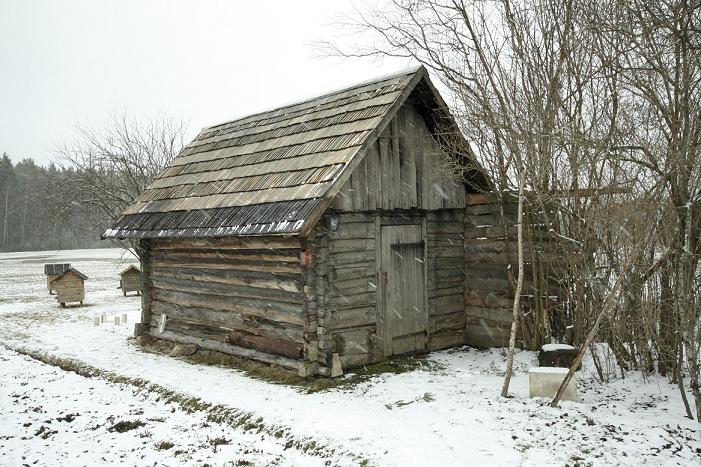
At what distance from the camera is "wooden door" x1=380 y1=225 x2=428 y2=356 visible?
938 centimetres

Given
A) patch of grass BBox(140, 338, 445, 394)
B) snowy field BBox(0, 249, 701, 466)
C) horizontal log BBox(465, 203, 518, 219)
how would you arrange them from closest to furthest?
snowy field BBox(0, 249, 701, 466) → patch of grass BBox(140, 338, 445, 394) → horizontal log BBox(465, 203, 518, 219)

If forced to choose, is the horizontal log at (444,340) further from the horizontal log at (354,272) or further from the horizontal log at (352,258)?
the horizontal log at (352,258)

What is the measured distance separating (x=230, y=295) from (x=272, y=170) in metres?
2.49

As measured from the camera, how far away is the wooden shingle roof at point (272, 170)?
27.4 feet

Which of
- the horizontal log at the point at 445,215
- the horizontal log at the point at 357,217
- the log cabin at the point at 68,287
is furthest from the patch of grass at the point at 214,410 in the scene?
the log cabin at the point at 68,287

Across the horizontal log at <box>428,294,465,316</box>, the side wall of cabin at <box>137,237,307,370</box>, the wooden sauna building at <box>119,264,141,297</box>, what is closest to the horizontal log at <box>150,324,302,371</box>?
the side wall of cabin at <box>137,237,307,370</box>

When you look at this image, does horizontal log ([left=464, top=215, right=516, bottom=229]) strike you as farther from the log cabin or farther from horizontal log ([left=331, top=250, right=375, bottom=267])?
the log cabin

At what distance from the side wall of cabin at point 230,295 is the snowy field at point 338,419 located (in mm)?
733

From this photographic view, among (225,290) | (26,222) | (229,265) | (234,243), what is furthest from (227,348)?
(26,222)

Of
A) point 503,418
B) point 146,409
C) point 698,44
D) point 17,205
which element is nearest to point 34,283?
point 146,409

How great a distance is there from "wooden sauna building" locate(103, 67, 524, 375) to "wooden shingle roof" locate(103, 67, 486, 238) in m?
0.04

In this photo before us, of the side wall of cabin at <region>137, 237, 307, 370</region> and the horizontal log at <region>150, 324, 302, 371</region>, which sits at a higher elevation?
the side wall of cabin at <region>137, 237, 307, 370</region>

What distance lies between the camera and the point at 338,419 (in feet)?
21.6

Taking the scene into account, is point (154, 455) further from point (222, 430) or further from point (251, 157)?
point (251, 157)
